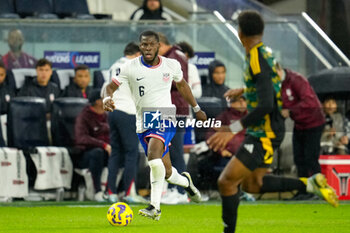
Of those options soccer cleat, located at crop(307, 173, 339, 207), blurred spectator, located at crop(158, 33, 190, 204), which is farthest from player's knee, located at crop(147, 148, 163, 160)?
blurred spectator, located at crop(158, 33, 190, 204)

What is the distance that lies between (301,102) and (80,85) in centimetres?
333

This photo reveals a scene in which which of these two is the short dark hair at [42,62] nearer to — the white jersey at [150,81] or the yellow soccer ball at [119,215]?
the white jersey at [150,81]

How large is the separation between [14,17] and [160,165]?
6.72 m

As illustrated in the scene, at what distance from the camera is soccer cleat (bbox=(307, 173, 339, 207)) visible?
923cm

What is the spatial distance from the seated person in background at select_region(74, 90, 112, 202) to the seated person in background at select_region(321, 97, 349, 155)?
3251 millimetres

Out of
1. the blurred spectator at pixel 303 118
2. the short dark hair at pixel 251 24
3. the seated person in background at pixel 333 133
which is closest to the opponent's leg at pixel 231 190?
the short dark hair at pixel 251 24

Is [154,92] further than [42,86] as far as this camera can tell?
No

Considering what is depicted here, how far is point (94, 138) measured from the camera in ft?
48.7

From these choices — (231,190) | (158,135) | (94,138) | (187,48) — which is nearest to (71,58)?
(94,138)

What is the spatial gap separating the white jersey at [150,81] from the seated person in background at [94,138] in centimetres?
321

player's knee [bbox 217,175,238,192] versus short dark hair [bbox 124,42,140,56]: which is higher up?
short dark hair [bbox 124,42,140,56]

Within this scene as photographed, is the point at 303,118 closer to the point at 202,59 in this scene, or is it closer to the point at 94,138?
the point at 202,59

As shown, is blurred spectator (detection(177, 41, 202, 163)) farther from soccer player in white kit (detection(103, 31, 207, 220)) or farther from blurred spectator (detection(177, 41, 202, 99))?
soccer player in white kit (detection(103, 31, 207, 220))

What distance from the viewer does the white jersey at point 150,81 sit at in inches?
446
